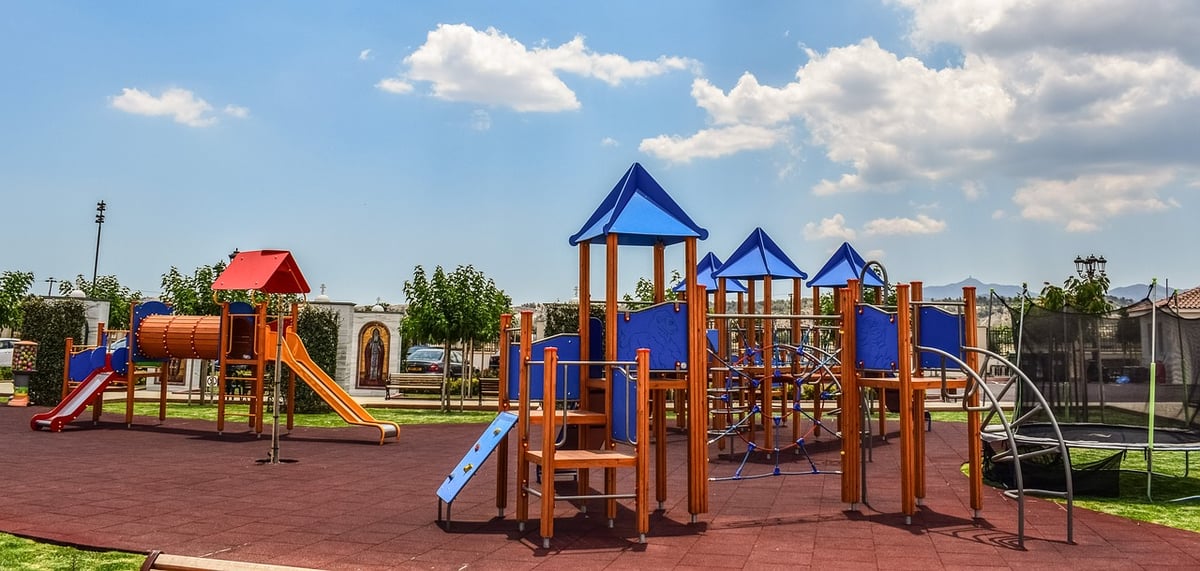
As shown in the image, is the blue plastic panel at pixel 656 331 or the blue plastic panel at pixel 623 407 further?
the blue plastic panel at pixel 656 331

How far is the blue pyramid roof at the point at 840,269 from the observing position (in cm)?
1653

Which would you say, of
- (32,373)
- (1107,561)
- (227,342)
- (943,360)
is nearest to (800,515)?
(943,360)

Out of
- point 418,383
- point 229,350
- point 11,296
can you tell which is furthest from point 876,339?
point 11,296

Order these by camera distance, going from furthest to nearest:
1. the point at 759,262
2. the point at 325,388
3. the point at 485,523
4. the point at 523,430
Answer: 1. the point at 325,388
2. the point at 759,262
3. the point at 485,523
4. the point at 523,430

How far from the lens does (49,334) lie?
21.0 metres

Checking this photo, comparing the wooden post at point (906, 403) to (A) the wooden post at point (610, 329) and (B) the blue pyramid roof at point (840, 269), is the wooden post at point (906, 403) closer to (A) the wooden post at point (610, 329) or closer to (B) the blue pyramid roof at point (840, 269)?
(A) the wooden post at point (610, 329)

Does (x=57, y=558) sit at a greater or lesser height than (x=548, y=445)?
lesser

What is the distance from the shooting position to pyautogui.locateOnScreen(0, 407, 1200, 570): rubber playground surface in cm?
645

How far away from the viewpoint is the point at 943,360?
8477mm

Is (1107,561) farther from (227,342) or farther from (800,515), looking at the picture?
(227,342)

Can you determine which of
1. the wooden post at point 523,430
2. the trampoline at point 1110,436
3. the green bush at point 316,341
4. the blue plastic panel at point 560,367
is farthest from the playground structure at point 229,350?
the trampoline at point 1110,436

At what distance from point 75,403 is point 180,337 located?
2183mm

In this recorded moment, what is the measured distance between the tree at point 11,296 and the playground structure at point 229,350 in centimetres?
1220

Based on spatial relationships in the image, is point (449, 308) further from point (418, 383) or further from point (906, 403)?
point (906, 403)
